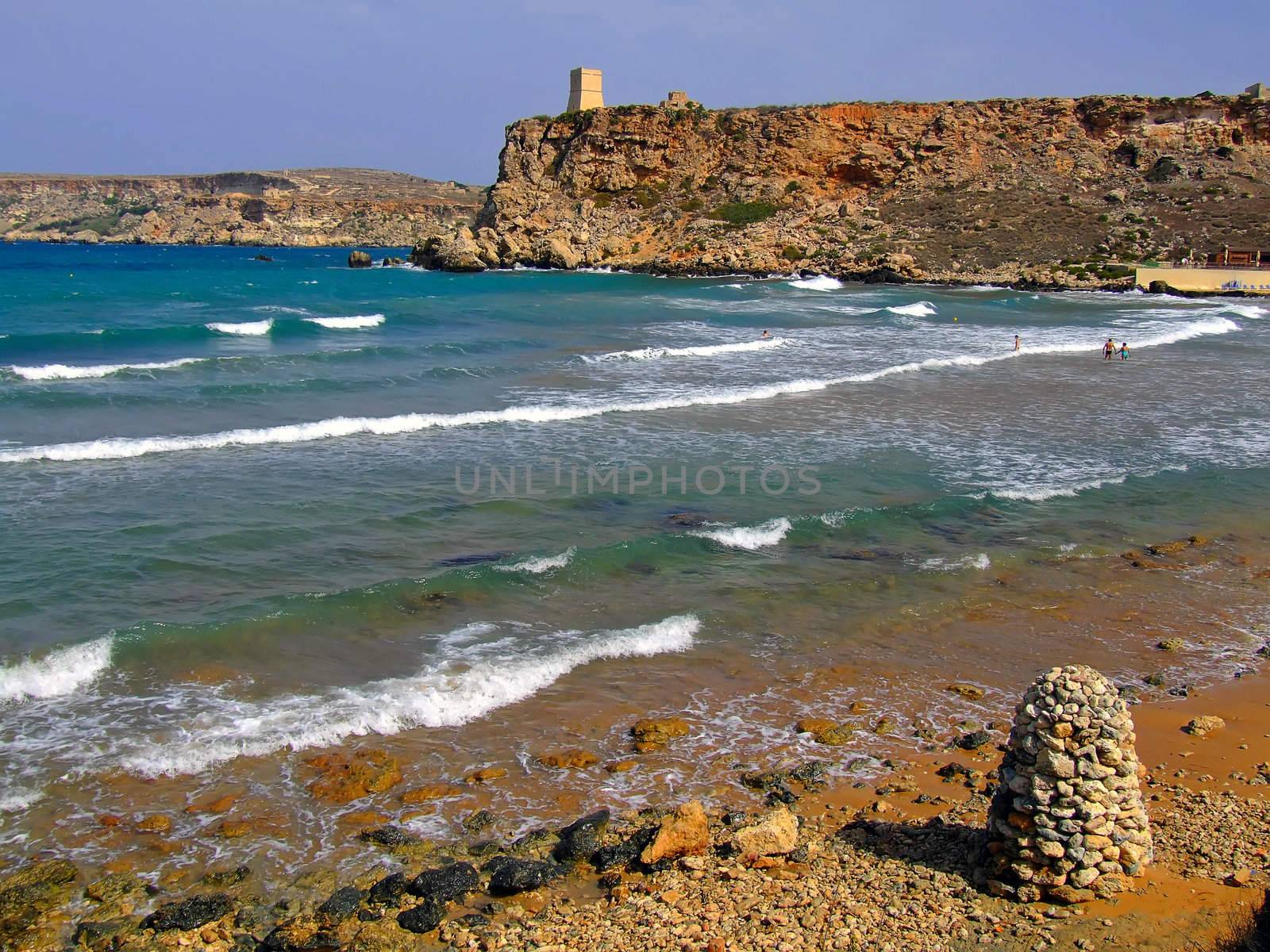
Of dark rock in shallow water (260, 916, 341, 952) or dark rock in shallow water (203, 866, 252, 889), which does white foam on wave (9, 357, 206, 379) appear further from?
dark rock in shallow water (260, 916, 341, 952)

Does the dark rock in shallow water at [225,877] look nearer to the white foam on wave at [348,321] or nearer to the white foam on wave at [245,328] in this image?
the white foam on wave at [245,328]

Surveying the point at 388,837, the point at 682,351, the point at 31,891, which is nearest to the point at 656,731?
the point at 388,837

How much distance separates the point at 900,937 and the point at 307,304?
137 feet

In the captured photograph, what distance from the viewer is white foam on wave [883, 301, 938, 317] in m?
41.9

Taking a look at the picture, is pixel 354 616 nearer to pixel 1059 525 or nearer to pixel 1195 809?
pixel 1195 809

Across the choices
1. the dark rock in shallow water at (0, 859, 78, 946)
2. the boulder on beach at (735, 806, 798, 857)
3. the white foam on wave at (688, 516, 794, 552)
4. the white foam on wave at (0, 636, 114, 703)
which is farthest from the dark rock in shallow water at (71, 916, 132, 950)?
the white foam on wave at (688, 516, 794, 552)

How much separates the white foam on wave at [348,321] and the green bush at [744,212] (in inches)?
1523

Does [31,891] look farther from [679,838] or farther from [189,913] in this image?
[679,838]

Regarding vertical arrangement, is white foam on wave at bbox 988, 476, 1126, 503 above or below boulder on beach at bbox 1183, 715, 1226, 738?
above

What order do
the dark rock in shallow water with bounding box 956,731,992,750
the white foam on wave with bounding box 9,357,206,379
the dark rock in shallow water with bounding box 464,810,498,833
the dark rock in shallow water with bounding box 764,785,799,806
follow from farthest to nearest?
the white foam on wave with bounding box 9,357,206,379, the dark rock in shallow water with bounding box 956,731,992,750, the dark rock in shallow water with bounding box 764,785,799,806, the dark rock in shallow water with bounding box 464,810,498,833

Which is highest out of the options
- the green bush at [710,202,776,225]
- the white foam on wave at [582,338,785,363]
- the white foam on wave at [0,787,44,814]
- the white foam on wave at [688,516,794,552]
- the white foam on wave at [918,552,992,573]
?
the green bush at [710,202,776,225]

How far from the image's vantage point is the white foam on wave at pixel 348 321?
33.8m

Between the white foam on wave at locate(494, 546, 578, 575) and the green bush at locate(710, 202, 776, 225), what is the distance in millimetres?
61292

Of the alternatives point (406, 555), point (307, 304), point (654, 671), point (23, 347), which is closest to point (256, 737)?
point (654, 671)
